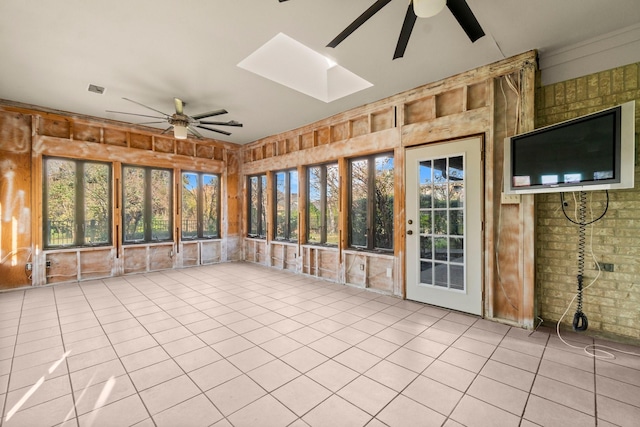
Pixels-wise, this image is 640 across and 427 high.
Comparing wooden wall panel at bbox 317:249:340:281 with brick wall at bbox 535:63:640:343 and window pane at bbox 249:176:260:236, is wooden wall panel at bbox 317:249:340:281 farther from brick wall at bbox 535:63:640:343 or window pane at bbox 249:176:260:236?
brick wall at bbox 535:63:640:343

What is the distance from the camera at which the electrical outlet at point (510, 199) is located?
10.8ft

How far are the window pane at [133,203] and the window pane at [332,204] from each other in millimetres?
4139

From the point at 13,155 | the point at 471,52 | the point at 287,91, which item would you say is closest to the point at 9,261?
the point at 13,155

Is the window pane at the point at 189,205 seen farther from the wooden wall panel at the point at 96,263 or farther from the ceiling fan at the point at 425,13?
the ceiling fan at the point at 425,13

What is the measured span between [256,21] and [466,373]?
3.71 metres

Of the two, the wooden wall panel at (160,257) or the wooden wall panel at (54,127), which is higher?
the wooden wall panel at (54,127)

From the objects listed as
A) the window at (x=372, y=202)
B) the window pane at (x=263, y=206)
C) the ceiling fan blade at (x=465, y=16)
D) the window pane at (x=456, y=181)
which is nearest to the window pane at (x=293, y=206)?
the window pane at (x=263, y=206)

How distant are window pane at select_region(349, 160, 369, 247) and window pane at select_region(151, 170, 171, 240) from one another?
433cm

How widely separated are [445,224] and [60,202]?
22.4 feet

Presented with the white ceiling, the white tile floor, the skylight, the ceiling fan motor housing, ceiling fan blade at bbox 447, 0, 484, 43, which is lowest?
the white tile floor

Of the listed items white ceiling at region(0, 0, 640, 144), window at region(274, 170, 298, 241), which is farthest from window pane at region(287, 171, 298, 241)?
white ceiling at region(0, 0, 640, 144)

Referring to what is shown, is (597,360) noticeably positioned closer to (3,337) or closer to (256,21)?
(256,21)

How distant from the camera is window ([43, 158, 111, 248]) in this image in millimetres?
5250

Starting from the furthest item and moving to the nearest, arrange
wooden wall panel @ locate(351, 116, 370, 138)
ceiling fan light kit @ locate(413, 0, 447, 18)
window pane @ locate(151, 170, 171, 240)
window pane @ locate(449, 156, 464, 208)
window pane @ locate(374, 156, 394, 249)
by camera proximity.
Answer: window pane @ locate(151, 170, 171, 240)
wooden wall panel @ locate(351, 116, 370, 138)
window pane @ locate(374, 156, 394, 249)
window pane @ locate(449, 156, 464, 208)
ceiling fan light kit @ locate(413, 0, 447, 18)
